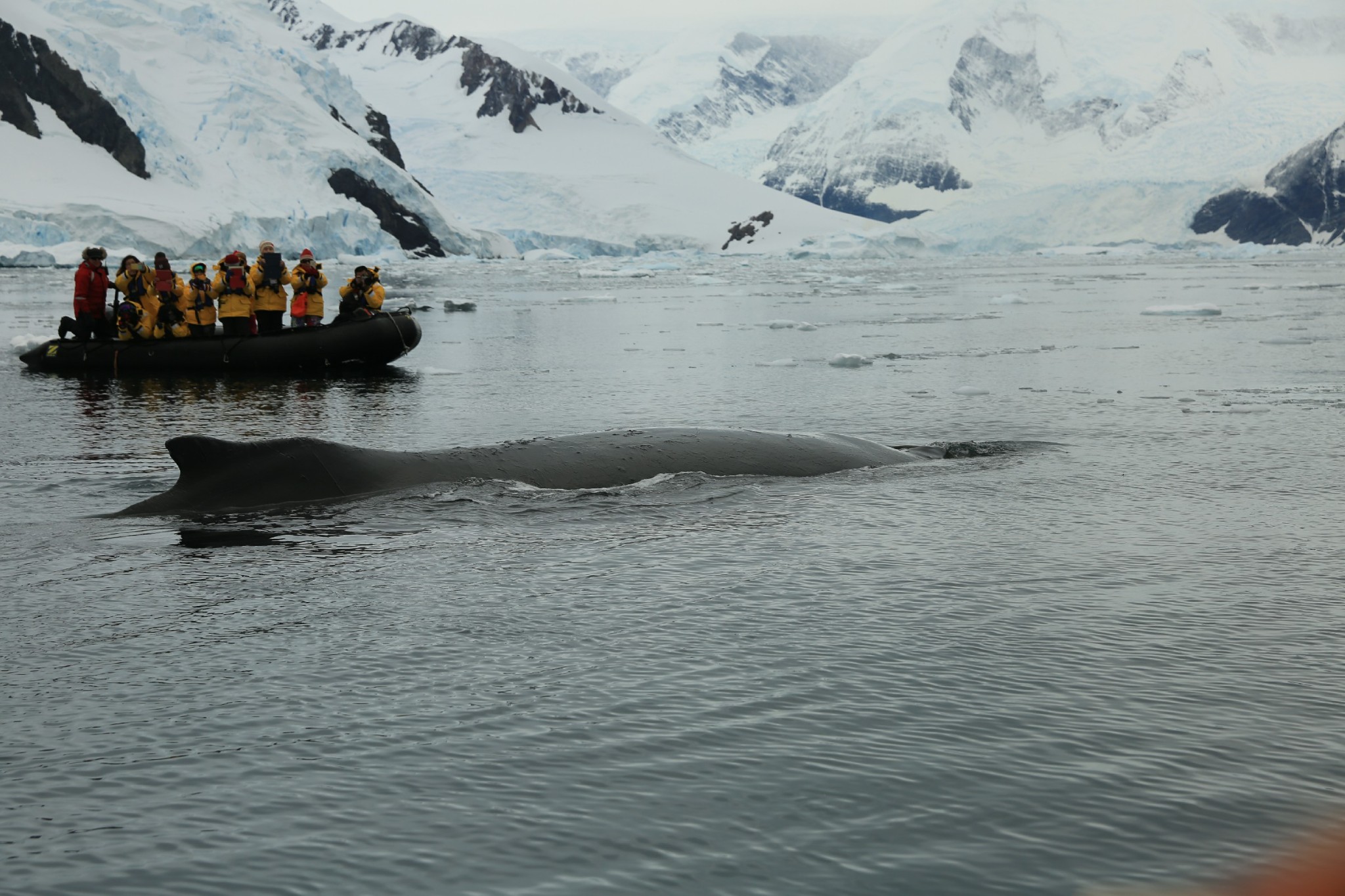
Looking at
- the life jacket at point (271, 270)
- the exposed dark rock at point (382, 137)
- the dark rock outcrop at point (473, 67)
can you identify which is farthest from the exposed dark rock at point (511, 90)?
the life jacket at point (271, 270)

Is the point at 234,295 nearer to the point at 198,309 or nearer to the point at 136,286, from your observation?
the point at 198,309

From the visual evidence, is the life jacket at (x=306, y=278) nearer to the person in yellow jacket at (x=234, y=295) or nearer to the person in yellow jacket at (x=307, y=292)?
the person in yellow jacket at (x=307, y=292)

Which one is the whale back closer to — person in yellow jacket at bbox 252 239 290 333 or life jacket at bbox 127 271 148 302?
person in yellow jacket at bbox 252 239 290 333

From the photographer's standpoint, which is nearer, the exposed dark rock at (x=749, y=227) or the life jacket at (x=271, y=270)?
the life jacket at (x=271, y=270)

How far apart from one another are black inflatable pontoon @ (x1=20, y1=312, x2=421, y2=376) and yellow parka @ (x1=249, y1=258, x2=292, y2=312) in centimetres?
93

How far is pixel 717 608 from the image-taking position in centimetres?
588

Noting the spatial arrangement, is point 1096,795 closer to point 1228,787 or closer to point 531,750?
point 1228,787

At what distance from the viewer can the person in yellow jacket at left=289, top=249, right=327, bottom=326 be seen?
19.5m

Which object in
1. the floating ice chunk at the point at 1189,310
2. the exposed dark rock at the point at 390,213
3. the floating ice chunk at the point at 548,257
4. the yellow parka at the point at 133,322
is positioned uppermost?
the exposed dark rock at the point at 390,213

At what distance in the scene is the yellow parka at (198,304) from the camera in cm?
1925

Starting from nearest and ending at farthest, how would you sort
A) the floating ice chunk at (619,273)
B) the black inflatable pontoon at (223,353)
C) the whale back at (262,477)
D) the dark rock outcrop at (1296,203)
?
the whale back at (262,477)
the black inflatable pontoon at (223,353)
the floating ice chunk at (619,273)
the dark rock outcrop at (1296,203)

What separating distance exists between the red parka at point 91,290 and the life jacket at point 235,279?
68.2 inches

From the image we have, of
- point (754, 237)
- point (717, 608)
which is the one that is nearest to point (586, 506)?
point (717, 608)

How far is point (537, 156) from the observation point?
139 m
